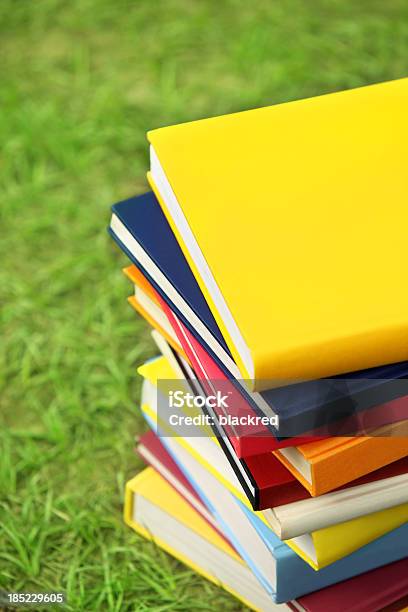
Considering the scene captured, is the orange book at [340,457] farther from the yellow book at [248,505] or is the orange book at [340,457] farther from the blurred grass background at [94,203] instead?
the blurred grass background at [94,203]

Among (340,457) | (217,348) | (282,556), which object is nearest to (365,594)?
(282,556)

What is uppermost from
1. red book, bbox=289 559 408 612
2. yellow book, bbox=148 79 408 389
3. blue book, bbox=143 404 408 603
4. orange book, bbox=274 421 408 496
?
yellow book, bbox=148 79 408 389

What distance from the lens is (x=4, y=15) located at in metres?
2.68

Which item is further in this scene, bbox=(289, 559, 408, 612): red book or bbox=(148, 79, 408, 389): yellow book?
bbox=(289, 559, 408, 612): red book

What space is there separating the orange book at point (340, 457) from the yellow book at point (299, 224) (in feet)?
0.29

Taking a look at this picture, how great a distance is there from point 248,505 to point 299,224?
1.14 ft

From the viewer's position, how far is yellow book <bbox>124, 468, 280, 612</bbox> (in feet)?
4.19

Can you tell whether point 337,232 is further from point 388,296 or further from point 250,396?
point 250,396

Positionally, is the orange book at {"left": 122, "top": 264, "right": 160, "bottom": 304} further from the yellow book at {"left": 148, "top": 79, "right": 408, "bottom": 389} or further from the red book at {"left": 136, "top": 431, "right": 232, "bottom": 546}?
the red book at {"left": 136, "top": 431, "right": 232, "bottom": 546}

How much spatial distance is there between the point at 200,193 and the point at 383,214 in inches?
7.9

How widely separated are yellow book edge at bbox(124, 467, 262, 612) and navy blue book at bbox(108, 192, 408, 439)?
352mm

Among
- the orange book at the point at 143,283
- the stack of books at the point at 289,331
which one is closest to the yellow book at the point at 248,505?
the stack of books at the point at 289,331

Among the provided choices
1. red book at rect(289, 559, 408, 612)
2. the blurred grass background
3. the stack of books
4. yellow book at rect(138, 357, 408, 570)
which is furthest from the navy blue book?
the blurred grass background

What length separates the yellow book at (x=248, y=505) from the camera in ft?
3.57
